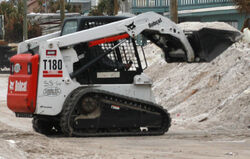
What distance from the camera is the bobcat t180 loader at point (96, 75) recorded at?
547 inches

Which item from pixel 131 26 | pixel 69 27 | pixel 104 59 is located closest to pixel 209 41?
pixel 131 26

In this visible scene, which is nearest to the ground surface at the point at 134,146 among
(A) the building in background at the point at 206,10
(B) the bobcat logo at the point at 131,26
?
(B) the bobcat logo at the point at 131,26

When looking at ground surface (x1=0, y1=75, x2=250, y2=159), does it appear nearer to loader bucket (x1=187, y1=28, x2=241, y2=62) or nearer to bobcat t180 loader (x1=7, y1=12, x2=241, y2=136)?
bobcat t180 loader (x1=7, y1=12, x2=241, y2=136)

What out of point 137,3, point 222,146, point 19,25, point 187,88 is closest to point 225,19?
point 137,3

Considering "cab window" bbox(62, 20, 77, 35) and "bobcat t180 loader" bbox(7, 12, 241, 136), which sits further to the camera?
"cab window" bbox(62, 20, 77, 35)

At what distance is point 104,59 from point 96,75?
1.33 feet

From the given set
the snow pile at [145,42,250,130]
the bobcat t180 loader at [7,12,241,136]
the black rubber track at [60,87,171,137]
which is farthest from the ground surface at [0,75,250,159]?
the snow pile at [145,42,250,130]

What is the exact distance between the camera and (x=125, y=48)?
14969mm

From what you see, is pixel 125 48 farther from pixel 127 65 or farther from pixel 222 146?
pixel 222 146

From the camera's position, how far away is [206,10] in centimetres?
4200

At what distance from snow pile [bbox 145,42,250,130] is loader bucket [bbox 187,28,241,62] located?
174 cm

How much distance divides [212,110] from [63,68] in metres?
5.35

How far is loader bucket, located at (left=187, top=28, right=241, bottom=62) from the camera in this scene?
50.4 feet

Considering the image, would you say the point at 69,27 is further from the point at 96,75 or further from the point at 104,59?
the point at 96,75
